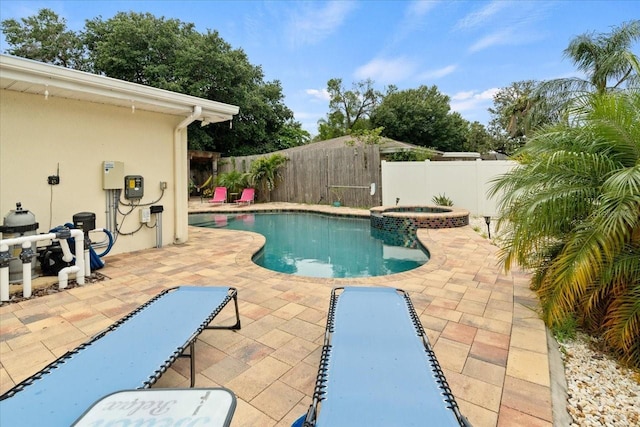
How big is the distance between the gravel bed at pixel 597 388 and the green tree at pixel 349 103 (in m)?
28.9

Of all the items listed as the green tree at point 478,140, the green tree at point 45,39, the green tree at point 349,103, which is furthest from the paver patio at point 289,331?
the green tree at point 349,103

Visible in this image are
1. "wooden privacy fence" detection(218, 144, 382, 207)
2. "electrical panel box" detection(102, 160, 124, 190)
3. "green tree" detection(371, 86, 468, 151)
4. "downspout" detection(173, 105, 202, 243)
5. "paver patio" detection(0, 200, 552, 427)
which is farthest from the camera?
"green tree" detection(371, 86, 468, 151)

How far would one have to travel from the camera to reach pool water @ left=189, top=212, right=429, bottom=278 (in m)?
5.98

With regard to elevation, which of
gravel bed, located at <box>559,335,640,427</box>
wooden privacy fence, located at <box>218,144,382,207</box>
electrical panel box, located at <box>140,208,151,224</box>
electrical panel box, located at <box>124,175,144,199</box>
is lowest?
gravel bed, located at <box>559,335,640,427</box>

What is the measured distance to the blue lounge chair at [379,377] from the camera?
4.70ft

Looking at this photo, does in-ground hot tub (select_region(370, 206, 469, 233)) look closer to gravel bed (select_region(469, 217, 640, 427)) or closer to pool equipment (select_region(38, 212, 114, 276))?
gravel bed (select_region(469, 217, 640, 427))

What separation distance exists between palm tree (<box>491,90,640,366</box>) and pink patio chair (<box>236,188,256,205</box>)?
41.9ft

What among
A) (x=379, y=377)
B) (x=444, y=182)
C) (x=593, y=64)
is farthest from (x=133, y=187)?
(x=593, y=64)

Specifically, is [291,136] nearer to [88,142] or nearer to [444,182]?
[444,182]

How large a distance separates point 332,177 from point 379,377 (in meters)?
12.2

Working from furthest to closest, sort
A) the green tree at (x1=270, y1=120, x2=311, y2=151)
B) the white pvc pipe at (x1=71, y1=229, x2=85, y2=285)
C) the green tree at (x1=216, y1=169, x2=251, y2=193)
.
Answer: the green tree at (x1=270, y1=120, x2=311, y2=151) < the green tree at (x1=216, y1=169, x2=251, y2=193) < the white pvc pipe at (x1=71, y1=229, x2=85, y2=285)

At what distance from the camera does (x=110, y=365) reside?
6.08ft

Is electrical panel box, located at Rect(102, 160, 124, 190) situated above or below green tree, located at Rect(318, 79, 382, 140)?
below

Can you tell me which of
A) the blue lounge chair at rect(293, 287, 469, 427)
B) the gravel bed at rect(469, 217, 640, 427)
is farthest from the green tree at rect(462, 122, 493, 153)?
the blue lounge chair at rect(293, 287, 469, 427)
